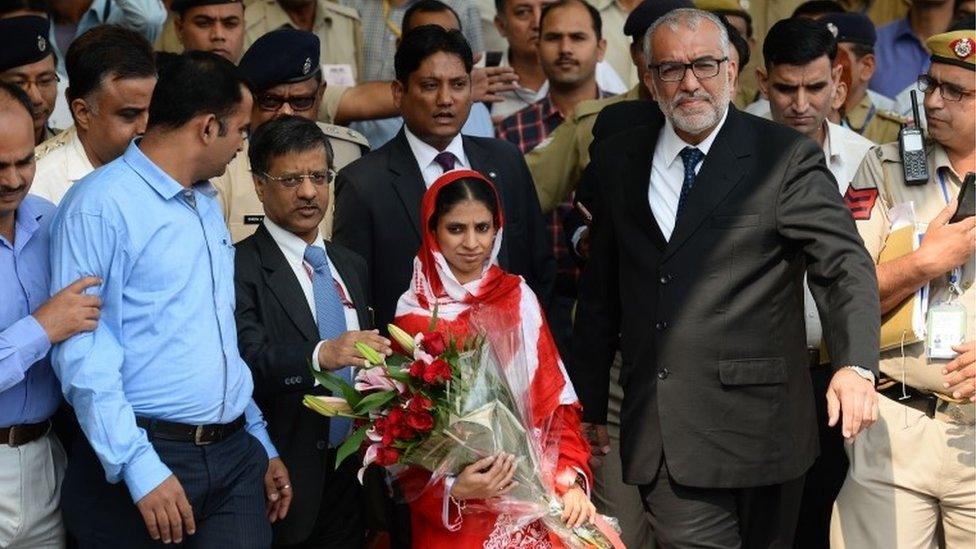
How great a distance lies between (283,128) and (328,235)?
851 millimetres

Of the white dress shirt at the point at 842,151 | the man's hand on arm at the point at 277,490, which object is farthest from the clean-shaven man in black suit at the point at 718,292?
the white dress shirt at the point at 842,151

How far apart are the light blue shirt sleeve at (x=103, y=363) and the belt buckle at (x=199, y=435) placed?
0.19 m

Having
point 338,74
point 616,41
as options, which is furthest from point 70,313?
point 616,41

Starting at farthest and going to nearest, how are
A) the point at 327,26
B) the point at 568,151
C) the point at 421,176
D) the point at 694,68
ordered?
the point at 327,26 → the point at 568,151 → the point at 421,176 → the point at 694,68

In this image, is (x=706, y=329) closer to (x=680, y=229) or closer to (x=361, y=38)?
(x=680, y=229)

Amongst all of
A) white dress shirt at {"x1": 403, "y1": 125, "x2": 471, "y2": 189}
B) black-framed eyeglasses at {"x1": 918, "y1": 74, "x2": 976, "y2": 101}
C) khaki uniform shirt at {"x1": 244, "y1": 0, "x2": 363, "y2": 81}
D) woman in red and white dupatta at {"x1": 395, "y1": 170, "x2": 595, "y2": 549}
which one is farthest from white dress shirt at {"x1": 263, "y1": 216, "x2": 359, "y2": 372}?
khaki uniform shirt at {"x1": 244, "y1": 0, "x2": 363, "y2": 81}

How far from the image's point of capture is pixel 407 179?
6203 mm

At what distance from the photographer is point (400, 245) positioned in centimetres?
607

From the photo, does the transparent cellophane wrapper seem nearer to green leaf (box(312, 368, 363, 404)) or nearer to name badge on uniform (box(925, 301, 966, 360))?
green leaf (box(312, 368, 363, 404))

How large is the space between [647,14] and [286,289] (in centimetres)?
241

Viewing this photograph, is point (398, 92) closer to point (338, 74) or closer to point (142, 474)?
point (338, 74)

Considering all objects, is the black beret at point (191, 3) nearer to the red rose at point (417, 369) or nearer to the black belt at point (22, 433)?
the black belt at point (22, 433)

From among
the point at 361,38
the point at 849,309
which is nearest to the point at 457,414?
the point at 849,309

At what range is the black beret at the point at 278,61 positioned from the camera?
638cm
